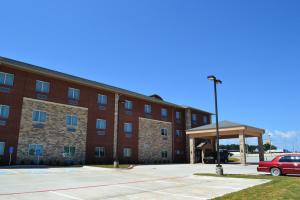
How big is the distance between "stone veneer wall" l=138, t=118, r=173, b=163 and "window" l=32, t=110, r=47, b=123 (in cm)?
1472

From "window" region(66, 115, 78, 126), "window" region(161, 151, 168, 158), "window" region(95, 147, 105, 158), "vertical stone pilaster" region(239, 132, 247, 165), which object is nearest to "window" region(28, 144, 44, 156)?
"window" region(66, 115, 78, 126)

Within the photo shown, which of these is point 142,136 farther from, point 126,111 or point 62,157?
point 62,157

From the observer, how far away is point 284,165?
18.8 meters

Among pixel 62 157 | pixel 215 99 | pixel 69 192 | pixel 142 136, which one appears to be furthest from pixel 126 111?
pixel 69 192

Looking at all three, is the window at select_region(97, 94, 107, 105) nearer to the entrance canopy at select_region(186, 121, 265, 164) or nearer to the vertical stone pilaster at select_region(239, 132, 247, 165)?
the entrance canopy at select_region(186, 121, 265, 164)

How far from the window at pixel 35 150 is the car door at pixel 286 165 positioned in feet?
72.4

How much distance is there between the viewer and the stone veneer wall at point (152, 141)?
40281 millimetres

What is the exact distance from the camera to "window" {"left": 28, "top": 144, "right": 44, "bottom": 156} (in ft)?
91.0

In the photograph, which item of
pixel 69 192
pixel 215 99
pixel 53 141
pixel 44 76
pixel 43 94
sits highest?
pixel 44 76

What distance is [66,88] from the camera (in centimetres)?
3191

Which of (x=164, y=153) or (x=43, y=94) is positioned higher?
(x=43, y=94)

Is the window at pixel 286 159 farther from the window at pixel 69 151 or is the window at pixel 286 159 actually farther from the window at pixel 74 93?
the window at pixel 74 93

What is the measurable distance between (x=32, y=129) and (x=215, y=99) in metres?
18.3

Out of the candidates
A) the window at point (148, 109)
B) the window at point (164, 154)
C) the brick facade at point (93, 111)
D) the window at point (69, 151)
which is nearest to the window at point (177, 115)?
the brick facade at point (93, 111)
